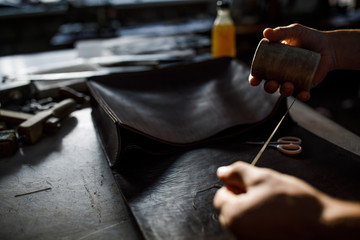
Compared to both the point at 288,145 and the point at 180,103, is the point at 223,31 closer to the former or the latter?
the point at 180,103

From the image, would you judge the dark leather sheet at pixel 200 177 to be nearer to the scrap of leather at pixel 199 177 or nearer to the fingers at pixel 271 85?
the scrap of leather at pixel 199 177

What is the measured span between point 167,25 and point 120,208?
11.4ft

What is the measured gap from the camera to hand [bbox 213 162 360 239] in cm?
52

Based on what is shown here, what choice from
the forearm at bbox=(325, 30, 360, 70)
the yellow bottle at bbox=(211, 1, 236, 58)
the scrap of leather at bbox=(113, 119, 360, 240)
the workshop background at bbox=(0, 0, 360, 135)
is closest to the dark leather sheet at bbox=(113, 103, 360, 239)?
the scrap of leather at bbox=(113, 119, 360, 240)

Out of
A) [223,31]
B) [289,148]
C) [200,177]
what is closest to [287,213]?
[200,177]

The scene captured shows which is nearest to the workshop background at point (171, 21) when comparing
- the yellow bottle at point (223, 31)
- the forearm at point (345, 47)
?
the yellow bottle at point (223, 31)

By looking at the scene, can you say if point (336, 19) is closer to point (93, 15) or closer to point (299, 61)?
point (93, 15)

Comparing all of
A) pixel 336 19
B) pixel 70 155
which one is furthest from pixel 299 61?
pixel 336 19

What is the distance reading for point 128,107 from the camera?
1.21 m

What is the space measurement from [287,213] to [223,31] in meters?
1.51

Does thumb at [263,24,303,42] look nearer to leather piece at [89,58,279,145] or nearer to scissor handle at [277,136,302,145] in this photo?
leather piece at [89,58,279,145]

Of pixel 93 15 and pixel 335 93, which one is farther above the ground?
pixel 93 15

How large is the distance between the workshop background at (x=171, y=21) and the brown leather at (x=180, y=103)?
141 centimetres

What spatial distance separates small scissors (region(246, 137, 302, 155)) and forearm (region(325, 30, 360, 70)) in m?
0.38
